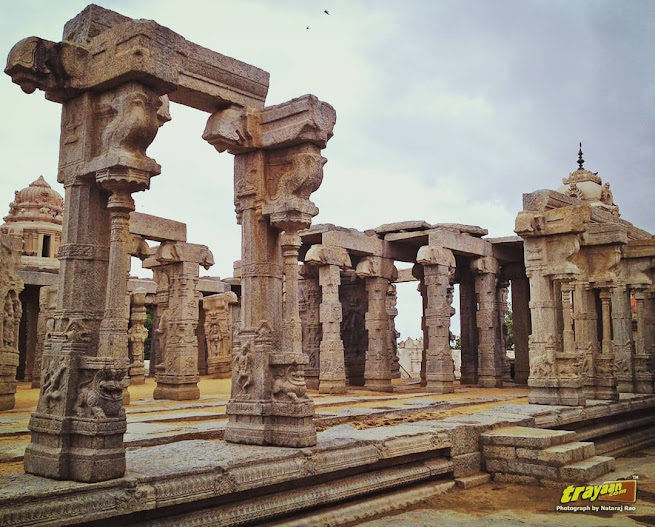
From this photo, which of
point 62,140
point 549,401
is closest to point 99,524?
point 62,140

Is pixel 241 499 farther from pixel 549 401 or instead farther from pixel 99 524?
pixel 549 401

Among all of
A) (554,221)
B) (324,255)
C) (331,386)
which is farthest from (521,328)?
(554,221)

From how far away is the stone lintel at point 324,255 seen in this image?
17625 mm

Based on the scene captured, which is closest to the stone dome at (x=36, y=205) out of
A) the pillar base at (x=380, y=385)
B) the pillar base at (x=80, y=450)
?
the pillar base at (x=380, y=385)

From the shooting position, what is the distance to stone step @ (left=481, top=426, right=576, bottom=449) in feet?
27.5

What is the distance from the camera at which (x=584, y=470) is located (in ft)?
26.3

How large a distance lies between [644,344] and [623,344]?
2.35m

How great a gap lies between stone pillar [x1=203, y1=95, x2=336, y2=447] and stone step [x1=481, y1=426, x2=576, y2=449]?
2881 millimetres

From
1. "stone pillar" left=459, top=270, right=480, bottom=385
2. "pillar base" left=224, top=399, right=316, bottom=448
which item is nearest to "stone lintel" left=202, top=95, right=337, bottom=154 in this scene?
"pillar base" left=224, top=399, right=316, bottom=448

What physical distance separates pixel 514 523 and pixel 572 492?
1464mm

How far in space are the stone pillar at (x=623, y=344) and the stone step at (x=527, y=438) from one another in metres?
7.89

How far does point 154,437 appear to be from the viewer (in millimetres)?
7703

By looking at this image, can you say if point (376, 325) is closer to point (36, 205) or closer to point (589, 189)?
point (589, 189)

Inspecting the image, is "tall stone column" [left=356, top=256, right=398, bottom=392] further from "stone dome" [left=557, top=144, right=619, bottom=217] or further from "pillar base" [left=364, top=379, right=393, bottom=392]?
"stone dome" [left=557, top=144, right=619, bottom=217]
